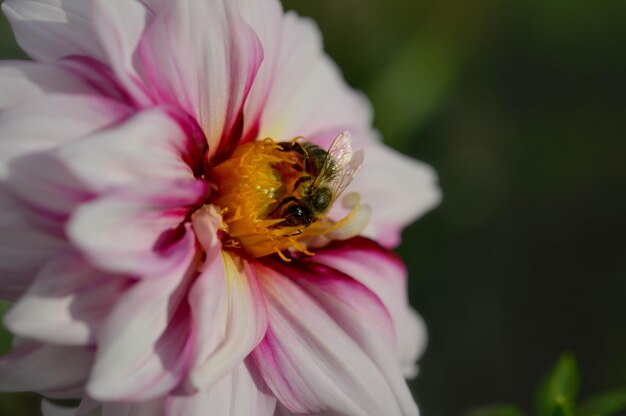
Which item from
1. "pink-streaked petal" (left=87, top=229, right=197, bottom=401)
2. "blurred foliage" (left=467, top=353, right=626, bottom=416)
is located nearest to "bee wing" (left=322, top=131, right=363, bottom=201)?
"pink-streaked petal" (left=87, top=229, right=197, bottom=401)

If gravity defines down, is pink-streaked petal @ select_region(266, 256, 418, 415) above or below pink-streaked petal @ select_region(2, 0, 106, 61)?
below

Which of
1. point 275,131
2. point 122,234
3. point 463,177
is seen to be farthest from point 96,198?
point 463,177

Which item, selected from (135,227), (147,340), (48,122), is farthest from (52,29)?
(147,340)

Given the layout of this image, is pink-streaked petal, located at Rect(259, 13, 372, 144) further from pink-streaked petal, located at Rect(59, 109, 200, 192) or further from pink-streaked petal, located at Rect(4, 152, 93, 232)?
pink-streaked petal, located at Rect(4, 152, 93, 232)

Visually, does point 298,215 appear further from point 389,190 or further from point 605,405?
point 605,405

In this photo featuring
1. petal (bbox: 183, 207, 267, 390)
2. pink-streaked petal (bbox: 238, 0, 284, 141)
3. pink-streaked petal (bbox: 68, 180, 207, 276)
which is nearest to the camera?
pink-streaked petal (bbox: 68, 180, 207, 276)
